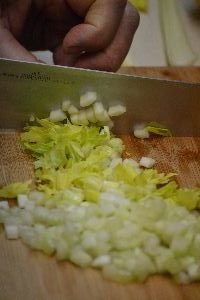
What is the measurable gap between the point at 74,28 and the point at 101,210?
21.1 inches

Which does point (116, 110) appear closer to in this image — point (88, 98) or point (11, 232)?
point (88, 98)

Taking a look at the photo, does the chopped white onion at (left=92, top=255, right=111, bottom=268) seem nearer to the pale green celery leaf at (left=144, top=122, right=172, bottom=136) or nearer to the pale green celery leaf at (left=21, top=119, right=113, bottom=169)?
the pale green celery leaf at (left=21, top=119, right=113, bottom=169)

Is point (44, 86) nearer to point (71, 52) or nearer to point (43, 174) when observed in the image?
point (71, 52)

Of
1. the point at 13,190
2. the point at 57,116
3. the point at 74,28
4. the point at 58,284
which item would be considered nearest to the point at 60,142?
the point at 57,116

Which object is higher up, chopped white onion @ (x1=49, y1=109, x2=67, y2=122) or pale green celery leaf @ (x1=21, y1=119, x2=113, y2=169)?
chopped white onion @ (x1=49, y1=109, x2=67, y2=122)

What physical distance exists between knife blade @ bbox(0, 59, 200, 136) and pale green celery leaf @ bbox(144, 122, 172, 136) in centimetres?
1

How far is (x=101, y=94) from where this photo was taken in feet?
5.62

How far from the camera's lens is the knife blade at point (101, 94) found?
164cm

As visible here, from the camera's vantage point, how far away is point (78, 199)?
1508 millimetres

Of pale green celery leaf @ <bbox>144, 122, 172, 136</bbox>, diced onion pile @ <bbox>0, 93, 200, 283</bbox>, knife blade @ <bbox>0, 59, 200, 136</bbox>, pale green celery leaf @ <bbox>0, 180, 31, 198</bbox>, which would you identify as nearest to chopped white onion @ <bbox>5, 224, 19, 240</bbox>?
diced onion pile @ <bbox>0, 93, 200, 283</bbox>

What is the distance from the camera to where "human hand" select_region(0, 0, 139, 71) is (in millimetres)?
1688

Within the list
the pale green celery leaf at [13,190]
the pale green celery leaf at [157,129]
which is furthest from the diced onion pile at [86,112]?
the pale green celery leaf at [13,190]

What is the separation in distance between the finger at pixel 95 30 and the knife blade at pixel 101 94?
0.09 metres

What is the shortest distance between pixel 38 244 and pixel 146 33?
1.20 metres
